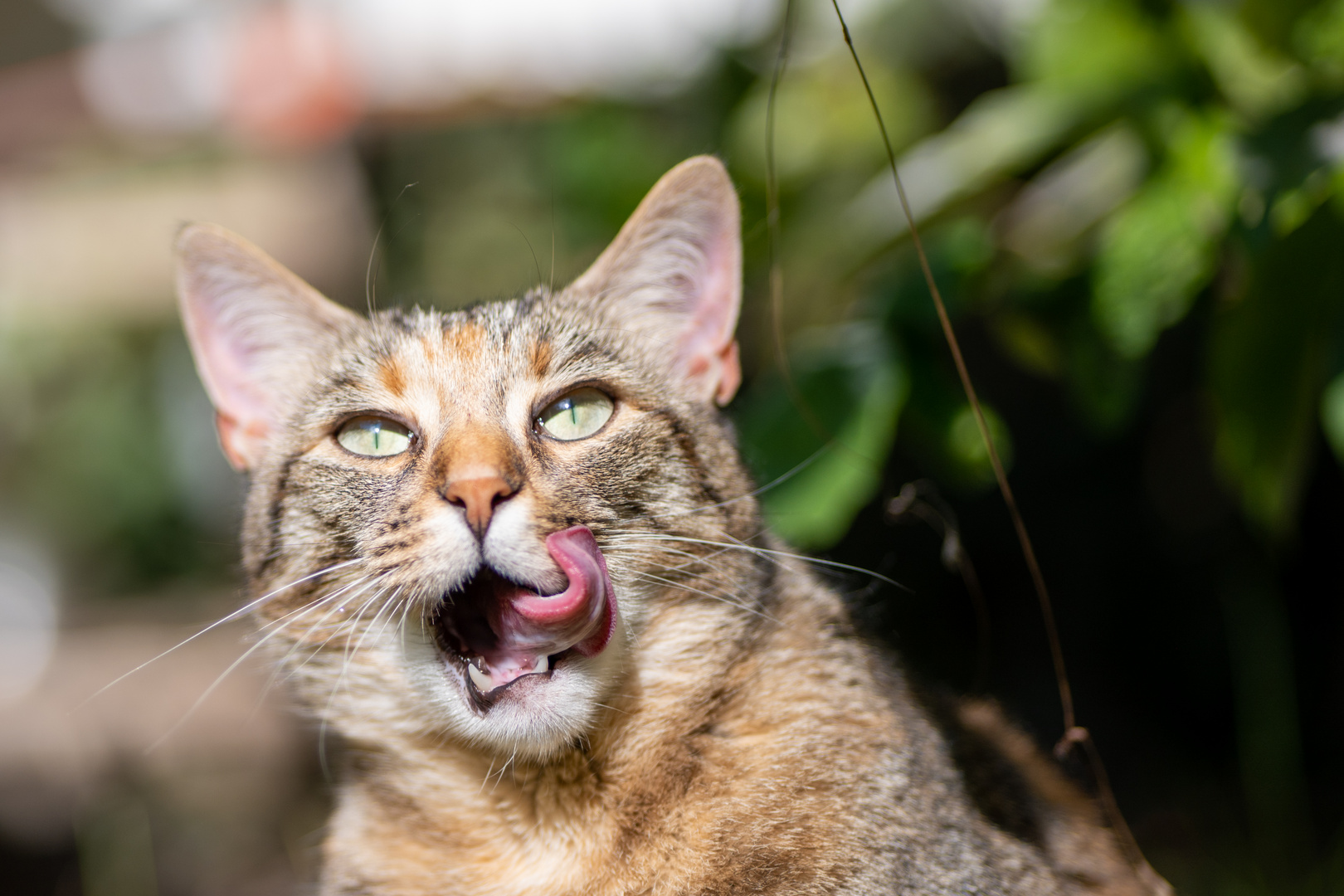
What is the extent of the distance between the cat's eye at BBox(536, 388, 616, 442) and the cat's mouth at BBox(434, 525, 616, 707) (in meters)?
0.34

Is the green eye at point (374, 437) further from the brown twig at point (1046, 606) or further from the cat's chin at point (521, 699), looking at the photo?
the brown twig at point (1046, 606)

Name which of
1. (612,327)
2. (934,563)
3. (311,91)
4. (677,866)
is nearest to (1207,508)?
(934,563)

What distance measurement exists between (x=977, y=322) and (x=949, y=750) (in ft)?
9.72

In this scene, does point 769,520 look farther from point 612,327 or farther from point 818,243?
point 818,243

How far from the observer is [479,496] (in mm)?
1550

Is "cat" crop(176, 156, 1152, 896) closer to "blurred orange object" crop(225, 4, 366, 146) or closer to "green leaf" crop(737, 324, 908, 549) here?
"green leaf" crop(737, 324, 908, 549)

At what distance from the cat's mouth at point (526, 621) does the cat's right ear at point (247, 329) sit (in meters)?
0.80

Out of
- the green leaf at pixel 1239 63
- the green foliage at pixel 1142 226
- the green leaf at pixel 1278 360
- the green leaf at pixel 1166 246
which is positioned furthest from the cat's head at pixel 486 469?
the green leaf at pixel 1239 63

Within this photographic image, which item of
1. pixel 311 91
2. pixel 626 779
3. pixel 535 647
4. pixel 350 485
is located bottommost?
pixel 626 779

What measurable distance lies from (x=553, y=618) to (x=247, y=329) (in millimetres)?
1291

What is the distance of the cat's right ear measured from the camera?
7.11 ft

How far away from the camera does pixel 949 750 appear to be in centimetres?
199

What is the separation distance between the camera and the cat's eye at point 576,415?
Answer: 6.24 feet

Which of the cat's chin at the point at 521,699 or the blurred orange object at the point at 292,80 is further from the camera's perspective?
the blurred orange object at the point at 292,80
